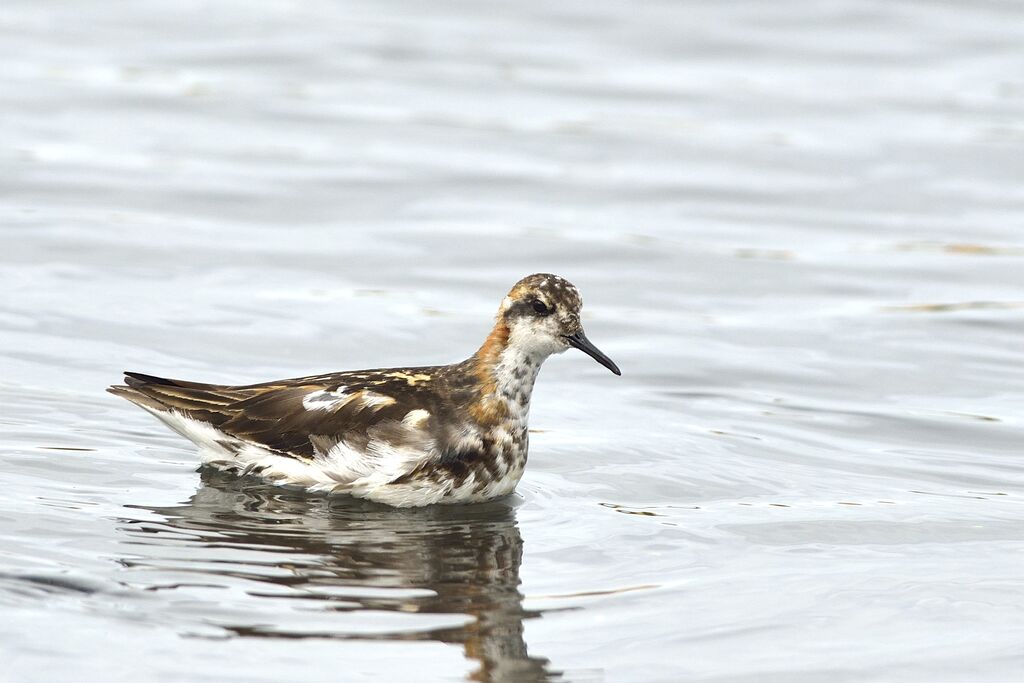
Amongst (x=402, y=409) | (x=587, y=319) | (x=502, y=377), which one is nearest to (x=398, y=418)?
(x=402, y=409)

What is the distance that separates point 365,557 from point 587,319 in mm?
7702

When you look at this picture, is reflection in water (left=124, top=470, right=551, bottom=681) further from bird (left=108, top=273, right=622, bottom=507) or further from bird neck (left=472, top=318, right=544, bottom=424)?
bird neck (left=472, top=318, right=544, bottom=424)

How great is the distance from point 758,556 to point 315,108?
54.1 feet

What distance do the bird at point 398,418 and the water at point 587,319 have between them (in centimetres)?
21

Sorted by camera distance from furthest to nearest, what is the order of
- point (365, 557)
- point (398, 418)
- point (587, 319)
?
1. point (587, 319)
2. point (398, 418)
3. point (365, 557)

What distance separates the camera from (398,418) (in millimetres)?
12312

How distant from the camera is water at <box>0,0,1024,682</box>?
9.70 metres

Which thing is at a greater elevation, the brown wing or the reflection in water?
the brown wing

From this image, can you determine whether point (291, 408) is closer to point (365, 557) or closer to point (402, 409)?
point (402, 409)

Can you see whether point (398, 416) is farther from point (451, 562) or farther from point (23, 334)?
point (23, 334)

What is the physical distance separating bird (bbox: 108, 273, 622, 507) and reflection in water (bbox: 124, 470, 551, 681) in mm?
178

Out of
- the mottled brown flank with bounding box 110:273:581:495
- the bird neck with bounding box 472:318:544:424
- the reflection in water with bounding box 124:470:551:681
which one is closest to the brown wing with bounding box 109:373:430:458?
the mottled brown flank with bounding box 110:273:581:495

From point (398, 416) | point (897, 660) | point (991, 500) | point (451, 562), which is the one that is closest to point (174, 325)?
point (398, 416)

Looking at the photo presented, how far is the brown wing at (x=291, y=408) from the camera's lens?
40.5 ft
